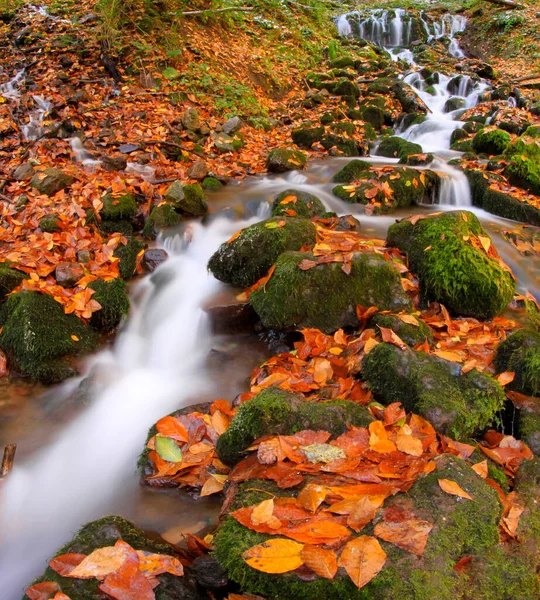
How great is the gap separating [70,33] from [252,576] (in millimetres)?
11871

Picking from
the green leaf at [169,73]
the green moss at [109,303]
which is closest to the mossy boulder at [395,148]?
the green leaf at [169,73]

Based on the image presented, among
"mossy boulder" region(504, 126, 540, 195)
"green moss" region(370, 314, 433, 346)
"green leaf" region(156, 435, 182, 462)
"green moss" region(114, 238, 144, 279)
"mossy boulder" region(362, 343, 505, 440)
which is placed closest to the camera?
"mossy boulder" region(362, 343, 505, 440)

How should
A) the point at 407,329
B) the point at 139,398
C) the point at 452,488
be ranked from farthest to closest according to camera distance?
the point at 139,398, the point at 407,329, the point at 452,488

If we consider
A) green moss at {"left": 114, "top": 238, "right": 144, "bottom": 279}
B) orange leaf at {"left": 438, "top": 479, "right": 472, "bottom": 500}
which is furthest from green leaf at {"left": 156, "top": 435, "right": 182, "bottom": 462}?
green moss at {"left": 114, "top": 238, "right": 144, "bottom": 279}

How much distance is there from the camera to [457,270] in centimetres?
434

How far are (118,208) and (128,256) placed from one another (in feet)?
2.87

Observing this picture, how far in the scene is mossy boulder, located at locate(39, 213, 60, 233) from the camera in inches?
216

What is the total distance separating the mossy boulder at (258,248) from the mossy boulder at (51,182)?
2852 millimetres

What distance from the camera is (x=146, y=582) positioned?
1.98 metres

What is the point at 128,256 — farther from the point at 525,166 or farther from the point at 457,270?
the point at 525,166

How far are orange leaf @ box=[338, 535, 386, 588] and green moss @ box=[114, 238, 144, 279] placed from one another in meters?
4.30

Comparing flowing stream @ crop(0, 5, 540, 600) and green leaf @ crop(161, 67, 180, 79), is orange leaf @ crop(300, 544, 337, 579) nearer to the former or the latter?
flowing stream @ crop(0, 5, 540, 600)

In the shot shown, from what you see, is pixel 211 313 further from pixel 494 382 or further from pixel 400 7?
pixel 400 7

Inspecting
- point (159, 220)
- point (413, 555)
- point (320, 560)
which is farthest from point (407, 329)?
point (159, 220)
